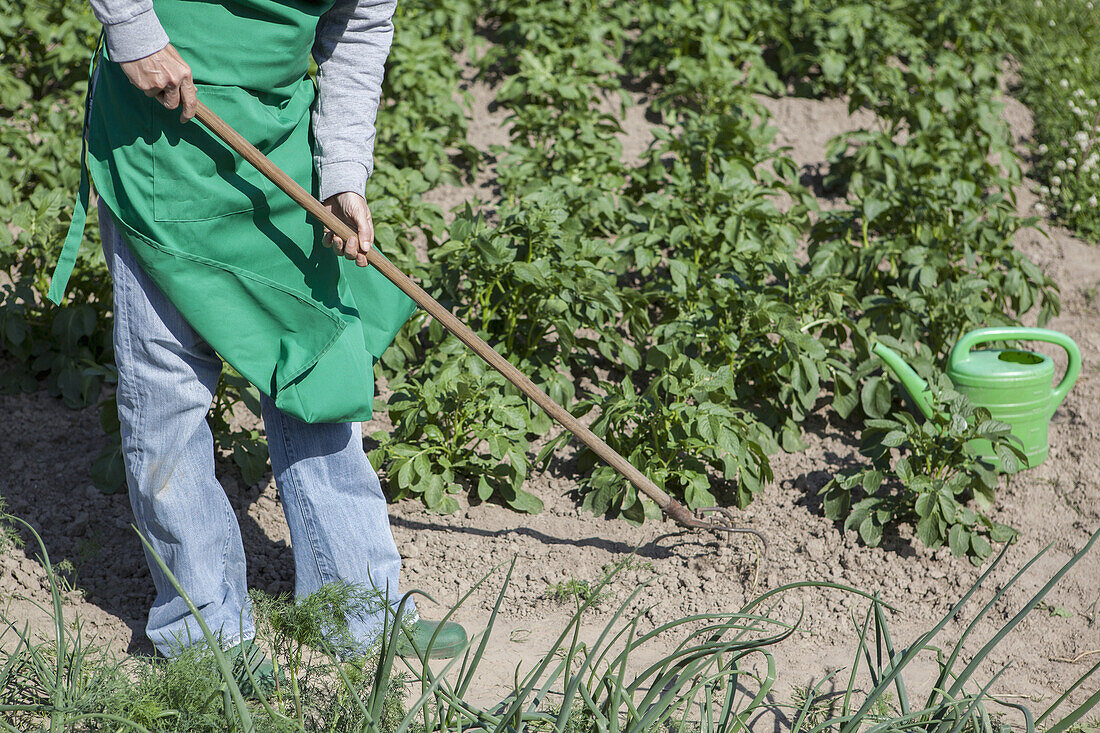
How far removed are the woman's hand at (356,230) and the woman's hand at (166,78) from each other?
1.18 ft

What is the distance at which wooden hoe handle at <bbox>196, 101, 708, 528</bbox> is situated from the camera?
1.80 m

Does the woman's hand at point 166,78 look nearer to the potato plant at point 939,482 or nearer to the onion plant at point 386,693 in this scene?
the onion plant at point 386,693

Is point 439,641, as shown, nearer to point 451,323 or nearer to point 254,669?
point 254,669

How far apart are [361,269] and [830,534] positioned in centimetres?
149

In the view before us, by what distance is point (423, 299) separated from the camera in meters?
2.08

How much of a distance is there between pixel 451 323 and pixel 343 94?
0.52 meters

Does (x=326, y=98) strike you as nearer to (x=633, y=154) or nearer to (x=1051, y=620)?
(x=1051, y=620)

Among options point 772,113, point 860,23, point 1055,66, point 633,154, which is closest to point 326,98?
point 633,154

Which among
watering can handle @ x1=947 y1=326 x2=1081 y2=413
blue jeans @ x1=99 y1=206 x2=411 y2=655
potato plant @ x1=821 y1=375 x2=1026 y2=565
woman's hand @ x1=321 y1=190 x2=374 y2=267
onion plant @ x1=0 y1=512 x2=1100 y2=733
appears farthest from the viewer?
watering can handle @ x1=947 y1=326 x2=1081 y2=413

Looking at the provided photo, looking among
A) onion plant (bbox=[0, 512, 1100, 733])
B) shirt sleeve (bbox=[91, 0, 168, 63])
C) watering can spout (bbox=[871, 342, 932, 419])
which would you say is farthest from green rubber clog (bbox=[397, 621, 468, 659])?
watering can spout (bbox=[871, 342, 932, 419])

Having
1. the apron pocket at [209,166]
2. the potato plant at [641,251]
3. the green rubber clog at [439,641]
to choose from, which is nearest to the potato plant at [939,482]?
the potato plant at [641,251]

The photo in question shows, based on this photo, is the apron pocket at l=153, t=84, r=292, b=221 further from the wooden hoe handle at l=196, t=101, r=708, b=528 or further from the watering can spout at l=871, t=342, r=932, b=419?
the watering can spout at l=871, t=342, r=932, b=419

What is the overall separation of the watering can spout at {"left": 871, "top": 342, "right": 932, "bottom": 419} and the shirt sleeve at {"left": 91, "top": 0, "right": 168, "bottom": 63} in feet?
6.88

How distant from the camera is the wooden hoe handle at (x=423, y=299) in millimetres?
1804
